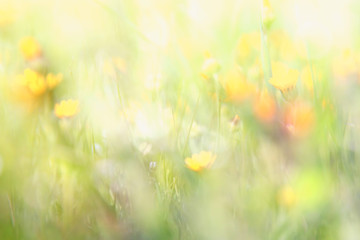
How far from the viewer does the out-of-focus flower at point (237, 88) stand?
0.80m

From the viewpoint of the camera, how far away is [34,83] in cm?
94

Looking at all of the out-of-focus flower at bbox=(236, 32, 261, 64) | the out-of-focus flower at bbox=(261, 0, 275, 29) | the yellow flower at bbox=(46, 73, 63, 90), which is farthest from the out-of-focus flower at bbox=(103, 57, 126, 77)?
the out-of-focus flower at bbox=(261, 0, 275, 29)

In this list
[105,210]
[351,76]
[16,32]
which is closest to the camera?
[105,210]

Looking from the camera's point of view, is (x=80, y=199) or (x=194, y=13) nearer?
(x=80, y=199)

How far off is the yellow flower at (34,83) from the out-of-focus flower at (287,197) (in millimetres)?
495

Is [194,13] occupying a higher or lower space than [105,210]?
higher

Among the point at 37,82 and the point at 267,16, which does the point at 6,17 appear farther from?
the point at 267,16

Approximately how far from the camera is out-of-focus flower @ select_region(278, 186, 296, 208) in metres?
0.60

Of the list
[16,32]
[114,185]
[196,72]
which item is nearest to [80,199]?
[114,185]

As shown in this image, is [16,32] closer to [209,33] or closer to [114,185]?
[209,33]

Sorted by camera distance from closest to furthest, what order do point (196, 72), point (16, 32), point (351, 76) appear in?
point (351, 76)
point (196, 72)
point (16, 32)

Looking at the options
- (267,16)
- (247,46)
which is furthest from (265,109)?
(247,46)

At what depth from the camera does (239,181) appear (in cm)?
70

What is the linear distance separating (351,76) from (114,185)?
0.46m
